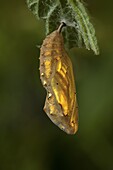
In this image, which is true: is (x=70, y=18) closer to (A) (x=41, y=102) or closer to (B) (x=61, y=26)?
(B) (x=61, y=26)

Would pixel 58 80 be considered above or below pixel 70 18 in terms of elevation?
below

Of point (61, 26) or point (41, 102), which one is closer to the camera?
point (61, 26)

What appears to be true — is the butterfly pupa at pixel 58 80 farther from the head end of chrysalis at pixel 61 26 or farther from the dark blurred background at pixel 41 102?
the dark blurred background at pixel 41 102

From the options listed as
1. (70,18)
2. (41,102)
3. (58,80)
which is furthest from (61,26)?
(41,102)

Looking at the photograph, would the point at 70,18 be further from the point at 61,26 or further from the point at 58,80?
the point at 58,80

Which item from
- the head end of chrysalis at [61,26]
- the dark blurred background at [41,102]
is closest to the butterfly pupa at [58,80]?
the head end of chrysalis at [61,26]

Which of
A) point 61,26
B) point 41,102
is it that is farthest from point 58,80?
point 41,102
